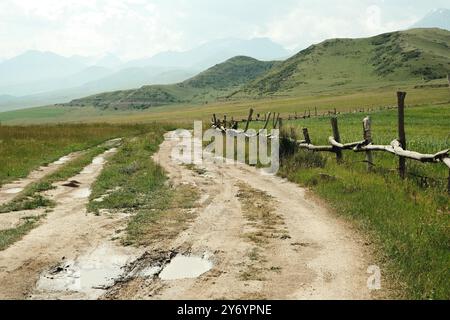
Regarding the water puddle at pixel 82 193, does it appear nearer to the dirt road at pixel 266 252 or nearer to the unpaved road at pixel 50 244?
the unpaved road at pixel 50 244

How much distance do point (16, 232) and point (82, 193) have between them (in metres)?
5.16

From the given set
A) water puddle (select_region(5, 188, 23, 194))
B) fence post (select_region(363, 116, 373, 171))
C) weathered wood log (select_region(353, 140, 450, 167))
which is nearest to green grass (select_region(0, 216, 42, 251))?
water puddle (select_region(5, 188, 23, 194))

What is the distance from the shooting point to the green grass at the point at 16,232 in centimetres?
923

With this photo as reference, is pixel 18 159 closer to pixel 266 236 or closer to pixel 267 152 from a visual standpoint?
pixel 267 152

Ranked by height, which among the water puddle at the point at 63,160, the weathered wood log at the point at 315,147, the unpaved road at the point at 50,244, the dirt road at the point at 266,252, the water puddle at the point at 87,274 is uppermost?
the weathered wood log at the point at 315,147

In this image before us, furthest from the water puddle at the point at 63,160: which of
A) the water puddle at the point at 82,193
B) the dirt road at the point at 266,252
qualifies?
the dirt road at the point at 266,252

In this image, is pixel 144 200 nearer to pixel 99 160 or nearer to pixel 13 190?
pixel 13 190

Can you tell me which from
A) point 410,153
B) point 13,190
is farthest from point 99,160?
point 410,153

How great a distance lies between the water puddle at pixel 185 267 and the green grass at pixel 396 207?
3.08 meters

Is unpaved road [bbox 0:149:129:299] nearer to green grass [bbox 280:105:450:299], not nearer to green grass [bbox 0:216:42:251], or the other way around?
green grass [bbox 0:216:42:251]

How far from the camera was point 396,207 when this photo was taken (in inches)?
428
